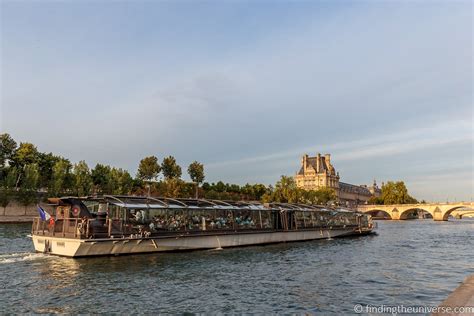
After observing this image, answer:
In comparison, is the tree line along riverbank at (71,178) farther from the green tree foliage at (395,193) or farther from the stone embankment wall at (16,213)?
the green tree foliage at (395,193)

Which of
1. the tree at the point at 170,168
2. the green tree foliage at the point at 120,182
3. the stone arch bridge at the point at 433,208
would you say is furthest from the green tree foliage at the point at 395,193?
the green tree foliage at the point at 120,182

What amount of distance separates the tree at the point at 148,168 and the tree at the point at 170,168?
17.3 feet

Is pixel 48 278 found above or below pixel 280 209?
below

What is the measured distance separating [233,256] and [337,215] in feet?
106

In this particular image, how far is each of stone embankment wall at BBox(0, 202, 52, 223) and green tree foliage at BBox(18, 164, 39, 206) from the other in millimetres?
2148

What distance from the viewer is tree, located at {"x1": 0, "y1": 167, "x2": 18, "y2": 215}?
91188mm

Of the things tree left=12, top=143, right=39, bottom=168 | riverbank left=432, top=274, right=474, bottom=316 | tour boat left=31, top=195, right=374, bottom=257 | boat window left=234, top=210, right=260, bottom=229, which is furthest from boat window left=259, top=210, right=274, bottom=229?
tree left=12, top=143, right=39, bottom=168

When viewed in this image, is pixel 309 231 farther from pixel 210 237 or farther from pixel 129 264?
pixel 129 264

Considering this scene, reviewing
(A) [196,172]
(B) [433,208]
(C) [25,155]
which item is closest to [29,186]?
(C) [25,155]

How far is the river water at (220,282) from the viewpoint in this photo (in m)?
18.7

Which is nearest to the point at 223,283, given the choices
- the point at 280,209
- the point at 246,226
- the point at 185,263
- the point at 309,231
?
the point at 185,263

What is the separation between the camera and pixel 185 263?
3059 cm

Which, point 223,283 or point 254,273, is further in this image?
point 254,273

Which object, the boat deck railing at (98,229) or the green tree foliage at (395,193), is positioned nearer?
the boat deck railing at (98,229)
